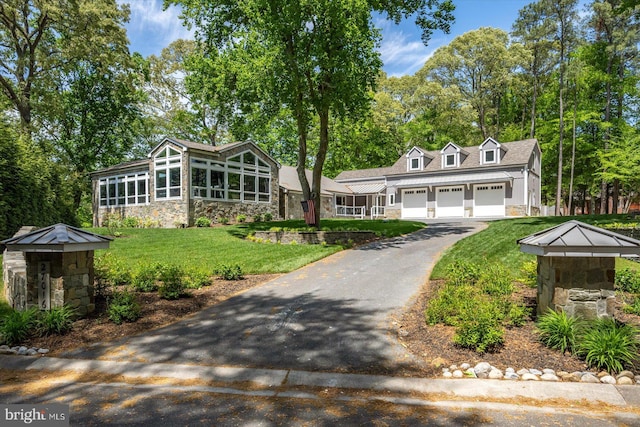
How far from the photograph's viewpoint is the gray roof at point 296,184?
29.1 meters

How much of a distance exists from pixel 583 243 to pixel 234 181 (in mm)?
20961

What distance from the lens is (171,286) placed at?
25.1 feet

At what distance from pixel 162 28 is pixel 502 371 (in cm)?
2638

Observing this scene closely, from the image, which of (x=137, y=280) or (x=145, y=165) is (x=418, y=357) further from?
(x=145, y=165)

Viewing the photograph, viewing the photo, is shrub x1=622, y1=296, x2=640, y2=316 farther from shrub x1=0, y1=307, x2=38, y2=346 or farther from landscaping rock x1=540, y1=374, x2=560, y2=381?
shrub x1=0, y1=307, x2=38, y2=346

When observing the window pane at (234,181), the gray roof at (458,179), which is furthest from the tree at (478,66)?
the window pane at (234,181)

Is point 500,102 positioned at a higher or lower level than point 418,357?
higher

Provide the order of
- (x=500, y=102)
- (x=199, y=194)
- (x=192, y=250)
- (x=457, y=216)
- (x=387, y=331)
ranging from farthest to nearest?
(x=500, y=102) < (x=457, y=216) < (x=199, y=194) < (x=192, y=250) < (x=387, y=331)

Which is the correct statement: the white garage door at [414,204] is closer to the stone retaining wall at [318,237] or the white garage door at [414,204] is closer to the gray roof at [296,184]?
the gray roof at [296,184]

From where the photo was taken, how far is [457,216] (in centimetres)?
2950

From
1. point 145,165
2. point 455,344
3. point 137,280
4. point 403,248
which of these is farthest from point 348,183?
point 455,344

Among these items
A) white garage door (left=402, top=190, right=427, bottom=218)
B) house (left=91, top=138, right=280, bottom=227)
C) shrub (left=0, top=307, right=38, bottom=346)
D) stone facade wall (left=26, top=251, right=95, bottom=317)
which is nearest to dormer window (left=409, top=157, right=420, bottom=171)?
white garage door (left=402, top=190, right=427, bottom=218)

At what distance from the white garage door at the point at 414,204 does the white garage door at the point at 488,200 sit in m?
4.09

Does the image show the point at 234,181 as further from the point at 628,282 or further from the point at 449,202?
the point at 628,282
